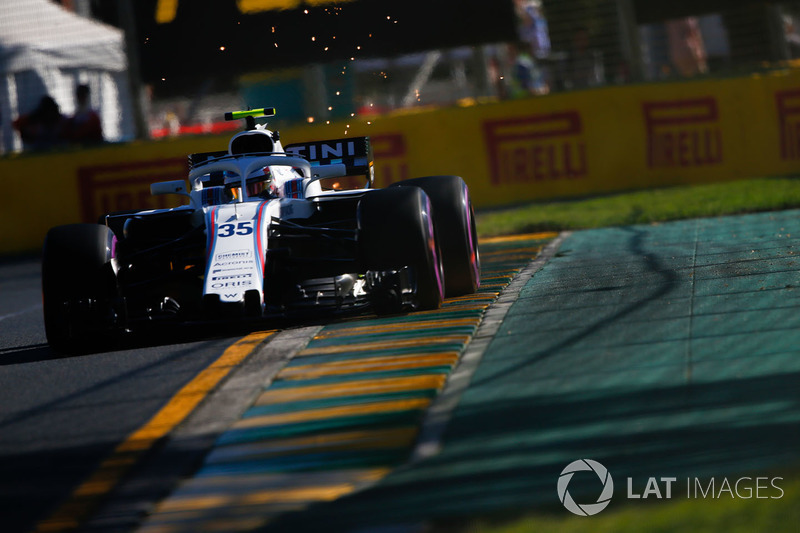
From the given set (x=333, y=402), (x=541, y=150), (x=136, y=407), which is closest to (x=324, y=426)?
(x=333, y=402)

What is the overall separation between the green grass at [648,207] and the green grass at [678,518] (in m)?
8.18

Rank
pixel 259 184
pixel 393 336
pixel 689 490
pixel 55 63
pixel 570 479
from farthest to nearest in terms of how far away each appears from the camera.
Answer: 1. pixel 55 63
2. pixel 259 184
3. pixel 393 336
4. pixel 570 479
5. pixel 689 490

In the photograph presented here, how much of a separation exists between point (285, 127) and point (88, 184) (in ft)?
8.08

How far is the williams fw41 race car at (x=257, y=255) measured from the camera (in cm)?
650

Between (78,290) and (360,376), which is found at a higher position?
(78,290)

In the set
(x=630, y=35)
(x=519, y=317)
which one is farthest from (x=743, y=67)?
(x=519, y=317)

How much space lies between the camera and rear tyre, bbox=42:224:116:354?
21.3 ft

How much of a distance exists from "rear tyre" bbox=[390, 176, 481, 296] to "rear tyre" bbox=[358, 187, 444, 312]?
1.73 feet


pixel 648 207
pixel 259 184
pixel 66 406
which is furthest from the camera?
pixel 648 207

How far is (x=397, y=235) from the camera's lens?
21.3ft

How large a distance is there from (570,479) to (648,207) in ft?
29.3

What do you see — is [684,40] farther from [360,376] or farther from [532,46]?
[360,376]

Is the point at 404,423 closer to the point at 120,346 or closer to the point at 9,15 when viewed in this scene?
the point at 120,346

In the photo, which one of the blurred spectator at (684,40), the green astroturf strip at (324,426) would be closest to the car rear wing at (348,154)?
the green astroturf strip at (324,426)
